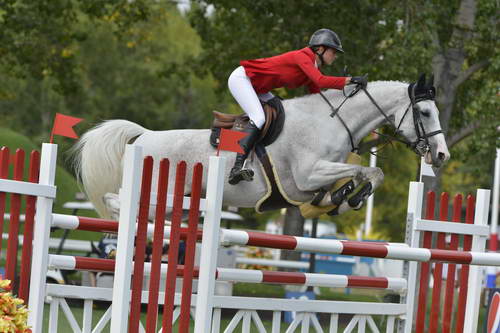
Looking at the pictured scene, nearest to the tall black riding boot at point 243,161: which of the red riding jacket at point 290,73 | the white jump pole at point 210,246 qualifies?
the red riding jacket at point 290,73

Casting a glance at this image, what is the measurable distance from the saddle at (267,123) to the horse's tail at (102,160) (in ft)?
2.55

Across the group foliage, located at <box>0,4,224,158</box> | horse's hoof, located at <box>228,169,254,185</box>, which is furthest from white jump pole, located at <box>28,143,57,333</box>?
foliage, located at <box>0,4,224,158</box>

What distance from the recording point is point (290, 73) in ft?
19.2

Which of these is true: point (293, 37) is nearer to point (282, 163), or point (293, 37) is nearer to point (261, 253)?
point (261, 253)

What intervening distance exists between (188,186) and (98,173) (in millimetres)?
698

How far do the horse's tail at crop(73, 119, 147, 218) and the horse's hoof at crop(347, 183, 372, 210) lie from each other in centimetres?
171

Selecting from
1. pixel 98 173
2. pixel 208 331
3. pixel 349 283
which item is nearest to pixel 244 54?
pixel 98 173

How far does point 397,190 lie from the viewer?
30.1 m

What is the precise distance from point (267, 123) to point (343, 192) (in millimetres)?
674

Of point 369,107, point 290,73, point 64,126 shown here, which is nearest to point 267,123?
point 290,73

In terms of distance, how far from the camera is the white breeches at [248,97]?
5793 millimetres

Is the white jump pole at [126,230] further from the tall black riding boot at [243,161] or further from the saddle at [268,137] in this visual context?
the saddle at [268,137]

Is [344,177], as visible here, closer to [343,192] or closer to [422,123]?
[343,192]

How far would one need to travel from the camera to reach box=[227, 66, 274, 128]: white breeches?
228 inches
